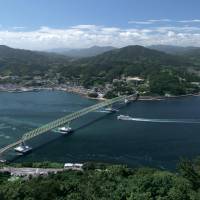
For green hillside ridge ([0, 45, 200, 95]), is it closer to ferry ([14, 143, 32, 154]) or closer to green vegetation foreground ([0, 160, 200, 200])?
ferry ([14, 143, 32, 154])

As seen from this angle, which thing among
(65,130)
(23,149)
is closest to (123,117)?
(65,130)

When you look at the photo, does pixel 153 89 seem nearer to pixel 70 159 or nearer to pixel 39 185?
pixel 70 159

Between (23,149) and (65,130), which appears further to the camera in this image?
(65,130)

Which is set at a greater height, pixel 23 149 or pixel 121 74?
pixel 121 74

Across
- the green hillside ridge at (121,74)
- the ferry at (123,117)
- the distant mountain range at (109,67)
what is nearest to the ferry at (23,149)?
the ferry at (123,117)

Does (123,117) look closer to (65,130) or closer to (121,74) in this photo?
(65,130)

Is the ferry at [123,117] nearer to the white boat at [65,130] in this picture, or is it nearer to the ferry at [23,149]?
the white boat at [65,130]

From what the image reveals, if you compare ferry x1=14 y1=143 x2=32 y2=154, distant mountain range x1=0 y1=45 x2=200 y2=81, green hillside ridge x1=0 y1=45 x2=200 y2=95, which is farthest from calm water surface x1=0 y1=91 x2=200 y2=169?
distant mountain range x1=0 y1=45 x2=200 y2=81

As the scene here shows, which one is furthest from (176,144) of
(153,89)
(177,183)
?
(153,89)
